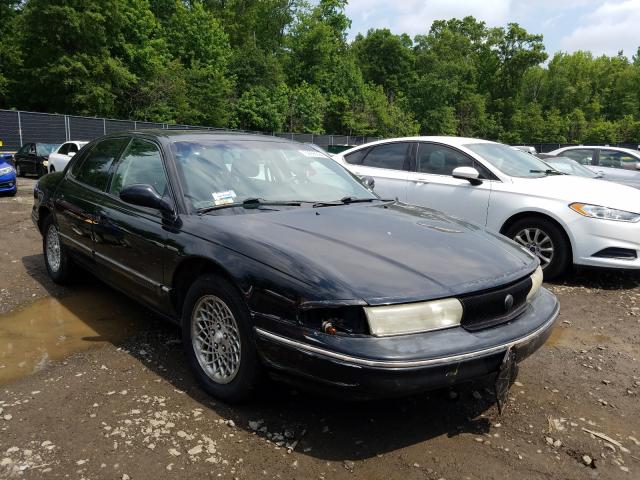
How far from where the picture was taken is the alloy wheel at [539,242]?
570cm

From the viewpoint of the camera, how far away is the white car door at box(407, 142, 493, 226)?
20.4ft

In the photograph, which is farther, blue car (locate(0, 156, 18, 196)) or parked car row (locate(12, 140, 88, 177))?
parked car row (locate(12, 140, 88, 177))

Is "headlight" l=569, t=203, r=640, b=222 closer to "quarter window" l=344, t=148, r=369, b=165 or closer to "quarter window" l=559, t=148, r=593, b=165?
"quarter window" l=344, t=148, r=369, b=165

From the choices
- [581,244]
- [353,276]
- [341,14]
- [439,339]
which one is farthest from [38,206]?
[341,14]

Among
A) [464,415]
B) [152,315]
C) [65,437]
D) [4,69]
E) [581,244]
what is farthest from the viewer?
[4,69]

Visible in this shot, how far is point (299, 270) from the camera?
260cm

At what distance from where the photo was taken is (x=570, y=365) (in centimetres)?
374

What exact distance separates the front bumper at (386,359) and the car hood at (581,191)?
11.8ft

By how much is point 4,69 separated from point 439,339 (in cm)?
4022

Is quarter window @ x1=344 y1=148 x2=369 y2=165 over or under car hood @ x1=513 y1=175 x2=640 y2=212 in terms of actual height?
over

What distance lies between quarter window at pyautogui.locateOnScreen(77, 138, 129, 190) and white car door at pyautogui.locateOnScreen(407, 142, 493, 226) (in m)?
3.68

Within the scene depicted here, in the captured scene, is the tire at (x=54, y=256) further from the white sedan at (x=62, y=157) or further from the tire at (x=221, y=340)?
the white sedan at (x=62, y=157)

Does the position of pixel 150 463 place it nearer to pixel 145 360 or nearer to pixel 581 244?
pixel 145 360

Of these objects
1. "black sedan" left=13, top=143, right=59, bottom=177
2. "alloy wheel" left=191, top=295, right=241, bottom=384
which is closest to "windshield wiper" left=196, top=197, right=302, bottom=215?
"alloy wheel" left=191, top=295, right=241, bottom=384
